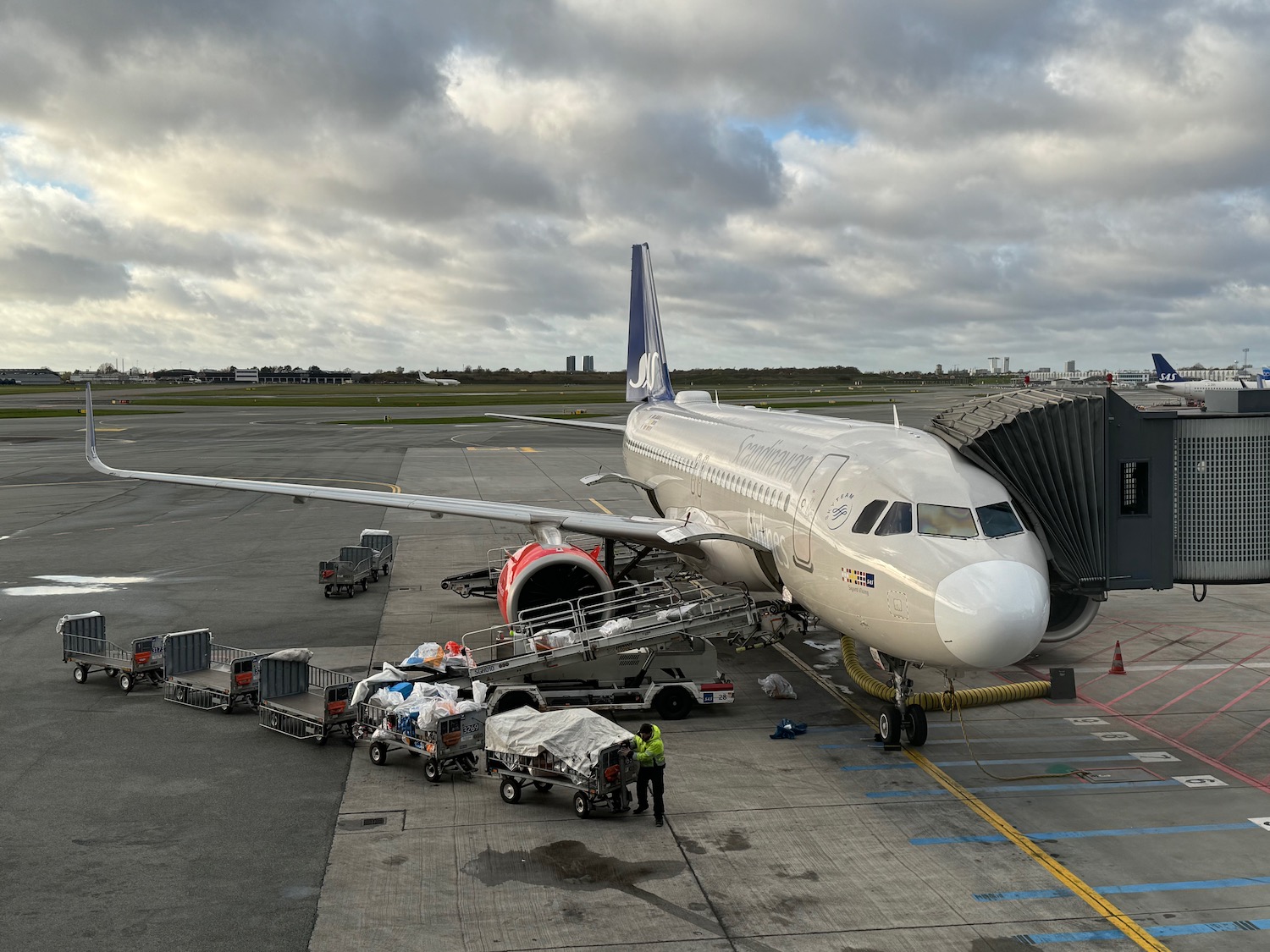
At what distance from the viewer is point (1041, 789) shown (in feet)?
48.4

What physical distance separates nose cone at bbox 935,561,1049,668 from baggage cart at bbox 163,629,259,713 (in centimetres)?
1175

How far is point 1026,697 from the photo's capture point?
1936cm

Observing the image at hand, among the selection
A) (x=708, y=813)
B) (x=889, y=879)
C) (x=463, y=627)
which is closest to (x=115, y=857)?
(x=708, y=813)

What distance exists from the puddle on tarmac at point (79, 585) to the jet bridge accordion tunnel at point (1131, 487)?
23.3m

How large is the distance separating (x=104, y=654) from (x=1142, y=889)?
703 inches

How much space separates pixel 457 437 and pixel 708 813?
238 ft

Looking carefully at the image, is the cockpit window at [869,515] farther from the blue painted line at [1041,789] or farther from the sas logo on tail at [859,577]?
the blue painted line at [1041,789]

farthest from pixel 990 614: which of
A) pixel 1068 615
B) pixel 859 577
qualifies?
pixel 1068 615

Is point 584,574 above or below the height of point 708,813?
above

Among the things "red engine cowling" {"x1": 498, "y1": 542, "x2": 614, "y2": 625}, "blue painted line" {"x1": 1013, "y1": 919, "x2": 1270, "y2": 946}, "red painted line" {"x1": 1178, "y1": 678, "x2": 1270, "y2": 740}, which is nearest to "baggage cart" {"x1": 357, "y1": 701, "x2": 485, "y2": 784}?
"red engine cowling" {"x1": 498, "y1": 542, "x2": 614, "y2": 625}

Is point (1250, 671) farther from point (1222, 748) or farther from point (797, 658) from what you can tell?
point (797, 658)

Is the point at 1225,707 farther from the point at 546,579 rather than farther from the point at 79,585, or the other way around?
the point at 79,585

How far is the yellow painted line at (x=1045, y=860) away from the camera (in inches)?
420

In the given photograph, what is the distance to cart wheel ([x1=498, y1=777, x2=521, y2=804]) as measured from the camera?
14.4 metres
